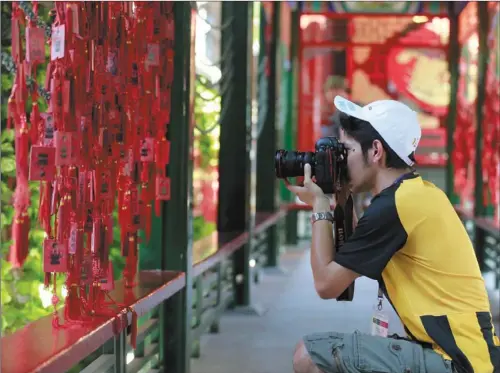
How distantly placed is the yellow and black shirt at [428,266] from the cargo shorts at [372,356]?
0.15 ft

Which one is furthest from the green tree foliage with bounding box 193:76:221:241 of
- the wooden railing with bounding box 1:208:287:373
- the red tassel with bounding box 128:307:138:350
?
the red tassel with bounding box 128:307:138:350

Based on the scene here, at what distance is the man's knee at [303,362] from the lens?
6.79ft

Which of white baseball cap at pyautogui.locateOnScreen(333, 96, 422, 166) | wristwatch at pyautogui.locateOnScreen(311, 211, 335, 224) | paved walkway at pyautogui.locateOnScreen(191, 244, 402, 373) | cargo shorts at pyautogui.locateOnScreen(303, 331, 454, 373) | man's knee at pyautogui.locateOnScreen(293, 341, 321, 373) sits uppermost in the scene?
white baseball cap at pyautogui.locateOnScreen(333, 96, 422, 166)

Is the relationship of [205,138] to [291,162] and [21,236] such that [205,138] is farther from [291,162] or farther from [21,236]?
[291,162]

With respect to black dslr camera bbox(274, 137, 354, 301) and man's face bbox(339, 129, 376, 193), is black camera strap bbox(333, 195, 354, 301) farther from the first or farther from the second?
man's face bbox(339, 129, 376, 193)

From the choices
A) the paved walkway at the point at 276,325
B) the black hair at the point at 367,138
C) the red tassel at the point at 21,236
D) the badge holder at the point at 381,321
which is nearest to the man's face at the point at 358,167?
the black hair at the point at 367,138

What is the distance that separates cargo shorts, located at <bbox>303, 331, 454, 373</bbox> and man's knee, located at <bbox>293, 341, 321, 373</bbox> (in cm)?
1

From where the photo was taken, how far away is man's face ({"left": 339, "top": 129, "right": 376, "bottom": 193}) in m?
2.14

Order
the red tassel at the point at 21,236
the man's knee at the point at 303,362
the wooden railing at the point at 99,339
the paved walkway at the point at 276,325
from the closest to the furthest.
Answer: the wooden railing at the point at 99,339 < the man's knee at the point at 303,362 < the red tassel at the point at 21,236 < the paved walkway at the point at 276,325

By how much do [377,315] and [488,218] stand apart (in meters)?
5.61

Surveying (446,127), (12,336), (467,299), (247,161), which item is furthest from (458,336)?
(446,127)

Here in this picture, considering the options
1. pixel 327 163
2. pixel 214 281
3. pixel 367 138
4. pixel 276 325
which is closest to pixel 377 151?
pixel 367 138

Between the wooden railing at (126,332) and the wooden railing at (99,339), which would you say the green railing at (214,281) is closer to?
the wooden railing at (126,332)

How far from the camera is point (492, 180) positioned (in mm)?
7367
